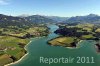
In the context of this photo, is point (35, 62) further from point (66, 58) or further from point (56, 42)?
point (56, 42)

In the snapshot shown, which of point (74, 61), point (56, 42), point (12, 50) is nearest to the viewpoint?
point (74, 61)

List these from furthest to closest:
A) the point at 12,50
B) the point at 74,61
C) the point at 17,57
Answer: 1. the point at 12,50
2. the point at 17,57
3. the point at 74,61

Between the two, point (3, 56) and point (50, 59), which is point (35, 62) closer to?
point (50, 59)

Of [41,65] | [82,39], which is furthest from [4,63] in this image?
[82,39]

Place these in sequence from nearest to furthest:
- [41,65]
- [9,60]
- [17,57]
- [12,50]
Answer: [41,65], [9,60], [17,57], [12,50]

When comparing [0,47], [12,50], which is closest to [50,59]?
[12,50]

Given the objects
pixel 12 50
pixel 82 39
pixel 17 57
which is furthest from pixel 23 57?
pixel 82 39

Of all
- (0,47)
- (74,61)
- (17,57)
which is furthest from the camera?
(0,47)

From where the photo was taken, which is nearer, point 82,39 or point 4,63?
Result: point 4,63

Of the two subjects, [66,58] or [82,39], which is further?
[82,39]
